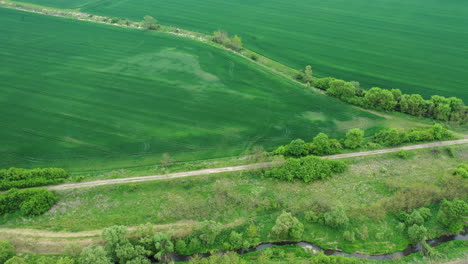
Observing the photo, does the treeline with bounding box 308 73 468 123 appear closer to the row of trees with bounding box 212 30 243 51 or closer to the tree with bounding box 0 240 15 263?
the row of trees with bounding box 212 30 243 51

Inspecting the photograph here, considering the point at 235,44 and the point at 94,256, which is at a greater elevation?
the point at 235,44

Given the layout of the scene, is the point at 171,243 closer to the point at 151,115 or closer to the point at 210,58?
the point at 151,115

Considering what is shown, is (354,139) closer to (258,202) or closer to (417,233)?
(417,233)

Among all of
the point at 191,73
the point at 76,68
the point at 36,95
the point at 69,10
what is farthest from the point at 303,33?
the point at 69,10

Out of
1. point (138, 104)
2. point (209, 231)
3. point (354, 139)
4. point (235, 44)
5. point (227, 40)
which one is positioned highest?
point (227, 40)

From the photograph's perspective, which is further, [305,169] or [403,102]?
[403,102]

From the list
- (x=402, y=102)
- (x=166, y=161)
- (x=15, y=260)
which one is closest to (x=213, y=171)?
(x=166, y=161)

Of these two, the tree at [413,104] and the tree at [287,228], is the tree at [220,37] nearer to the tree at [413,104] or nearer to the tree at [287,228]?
the tree at [413,104]
